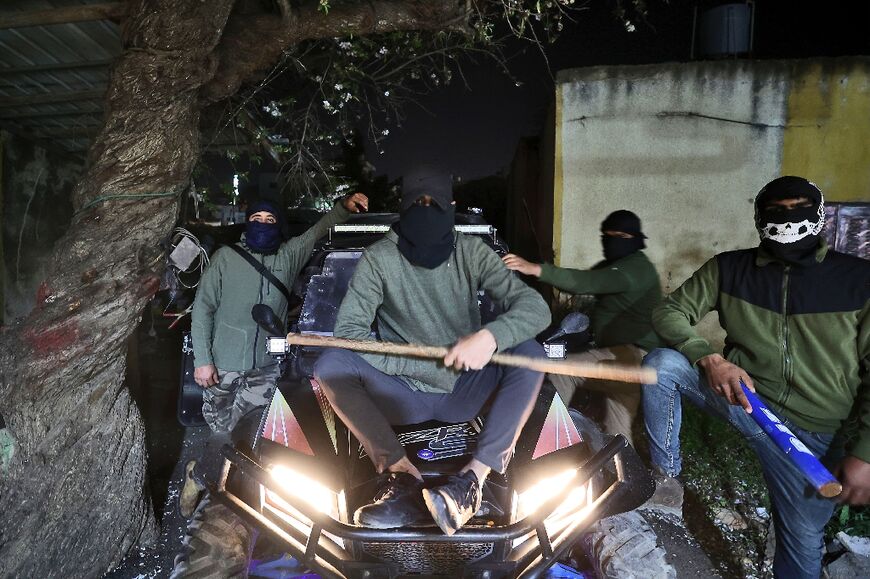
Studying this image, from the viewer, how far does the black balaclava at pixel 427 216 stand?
2.76 meters

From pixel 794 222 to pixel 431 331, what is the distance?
6.05 ft

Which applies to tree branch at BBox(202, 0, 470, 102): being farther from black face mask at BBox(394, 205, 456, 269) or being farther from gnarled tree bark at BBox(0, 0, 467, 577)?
black face mask at BBox(394, 205, 456, 269)

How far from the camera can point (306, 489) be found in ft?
7.51

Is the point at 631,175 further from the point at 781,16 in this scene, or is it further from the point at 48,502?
the point at 48,502

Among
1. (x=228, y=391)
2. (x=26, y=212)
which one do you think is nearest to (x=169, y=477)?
(x=228, y=391)

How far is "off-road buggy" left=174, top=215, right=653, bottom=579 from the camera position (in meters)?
2.08

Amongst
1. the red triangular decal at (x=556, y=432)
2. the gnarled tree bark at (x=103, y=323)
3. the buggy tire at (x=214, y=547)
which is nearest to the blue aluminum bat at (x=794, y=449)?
the red triangular decal at (x=556, y=432)

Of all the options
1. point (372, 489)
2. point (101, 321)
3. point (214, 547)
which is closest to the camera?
point (372, 489)

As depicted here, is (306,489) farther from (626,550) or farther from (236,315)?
(236,315)

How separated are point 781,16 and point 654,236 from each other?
16.6 feet

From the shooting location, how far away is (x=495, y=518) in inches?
85.4

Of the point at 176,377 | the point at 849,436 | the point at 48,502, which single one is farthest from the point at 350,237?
the point at 176,377

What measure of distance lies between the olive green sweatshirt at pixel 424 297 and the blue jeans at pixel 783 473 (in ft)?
3.11

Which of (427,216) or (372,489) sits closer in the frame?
(372,489)
